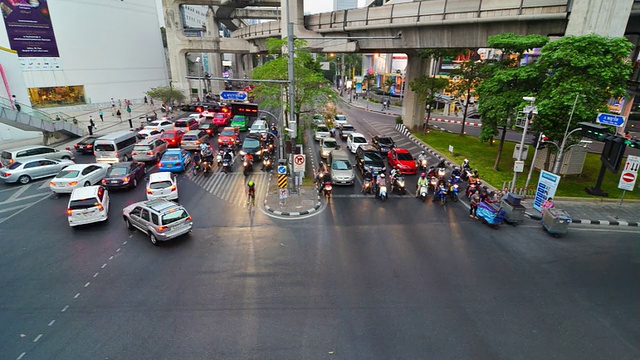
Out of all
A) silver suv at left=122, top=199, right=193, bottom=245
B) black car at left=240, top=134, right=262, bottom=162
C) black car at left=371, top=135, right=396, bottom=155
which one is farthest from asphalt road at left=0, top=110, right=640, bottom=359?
black car at left=371, top=135, right=396, bottom=155

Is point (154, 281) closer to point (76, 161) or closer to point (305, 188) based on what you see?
point (305, 188)

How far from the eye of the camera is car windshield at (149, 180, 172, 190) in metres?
17.5

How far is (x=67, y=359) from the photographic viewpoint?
8023 millimetres

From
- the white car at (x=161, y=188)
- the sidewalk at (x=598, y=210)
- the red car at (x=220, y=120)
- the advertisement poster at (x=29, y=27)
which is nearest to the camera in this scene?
the sidewalk at (x=598, y=210)

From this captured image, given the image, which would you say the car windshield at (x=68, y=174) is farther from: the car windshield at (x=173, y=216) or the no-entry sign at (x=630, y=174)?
the no-entry sign at (x=630, y=174)

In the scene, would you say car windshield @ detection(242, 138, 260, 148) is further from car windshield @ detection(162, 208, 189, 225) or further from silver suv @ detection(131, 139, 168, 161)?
car windshield @ detection(162, 208, 189, 225)

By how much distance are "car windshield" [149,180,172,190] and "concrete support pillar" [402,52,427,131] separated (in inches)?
1167

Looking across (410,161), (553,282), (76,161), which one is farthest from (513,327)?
(76,161)

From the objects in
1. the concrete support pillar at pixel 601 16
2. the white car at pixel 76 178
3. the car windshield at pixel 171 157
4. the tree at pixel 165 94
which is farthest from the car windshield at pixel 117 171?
the tree at pixel 165 94

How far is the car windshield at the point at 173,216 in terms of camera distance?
13.1 meters

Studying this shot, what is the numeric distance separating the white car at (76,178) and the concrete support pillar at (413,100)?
31.6 metres

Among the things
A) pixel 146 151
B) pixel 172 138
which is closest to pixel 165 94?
pixel 172 138

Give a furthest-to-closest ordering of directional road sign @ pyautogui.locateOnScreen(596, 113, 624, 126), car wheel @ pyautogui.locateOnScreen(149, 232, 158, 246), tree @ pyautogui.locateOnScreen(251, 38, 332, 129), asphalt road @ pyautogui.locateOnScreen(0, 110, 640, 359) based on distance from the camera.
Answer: tree @ pyautogui.locateOnScreen(251, 38, 332, 129) < directional road sign @ pyautogui.locateOnScreen(596, 113, 624, 126) < car wheel @ pyautogui.locateOnScreen(149, 232, 158, 246) < asphalt road @ pyautogui.locateOnScreen(0, 110, 640, 359)

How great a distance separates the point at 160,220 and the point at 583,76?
22.0 metres
